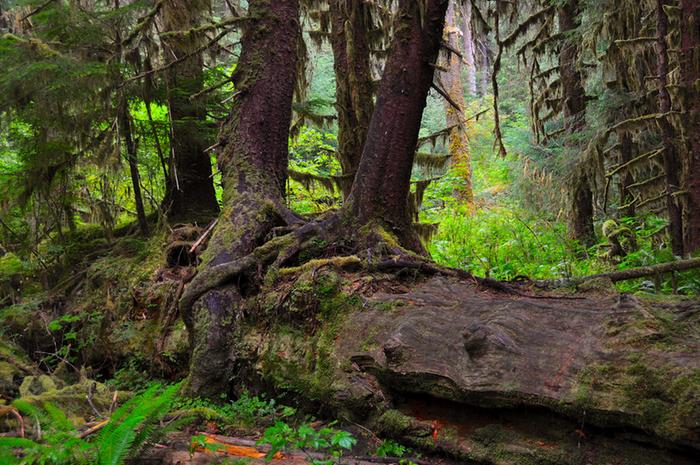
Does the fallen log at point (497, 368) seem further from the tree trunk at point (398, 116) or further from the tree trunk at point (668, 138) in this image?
the tree trunk at point (668, 138)

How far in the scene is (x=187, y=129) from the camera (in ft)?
29.0

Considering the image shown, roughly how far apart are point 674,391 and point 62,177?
933 cm

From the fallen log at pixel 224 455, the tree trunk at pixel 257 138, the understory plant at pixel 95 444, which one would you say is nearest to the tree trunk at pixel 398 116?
the tree trunk at pixel 257 138

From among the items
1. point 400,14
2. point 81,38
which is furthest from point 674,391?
point 81,38

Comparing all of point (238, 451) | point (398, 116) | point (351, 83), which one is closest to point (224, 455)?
point (238, 451)

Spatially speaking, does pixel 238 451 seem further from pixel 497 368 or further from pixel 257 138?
pixel 257 138

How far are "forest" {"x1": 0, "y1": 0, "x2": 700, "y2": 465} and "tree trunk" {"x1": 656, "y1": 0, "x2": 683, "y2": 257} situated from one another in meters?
0.03

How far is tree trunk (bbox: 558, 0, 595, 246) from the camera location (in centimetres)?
1134

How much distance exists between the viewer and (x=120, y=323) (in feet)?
23.8

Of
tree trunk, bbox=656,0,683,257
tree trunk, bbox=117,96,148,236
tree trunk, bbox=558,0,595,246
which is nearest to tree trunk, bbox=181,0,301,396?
tree trunk, bbox=117,96,148,236

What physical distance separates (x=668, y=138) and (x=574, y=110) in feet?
16.6

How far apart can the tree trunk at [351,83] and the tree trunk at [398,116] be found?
2606 millimetres

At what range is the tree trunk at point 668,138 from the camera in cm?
750

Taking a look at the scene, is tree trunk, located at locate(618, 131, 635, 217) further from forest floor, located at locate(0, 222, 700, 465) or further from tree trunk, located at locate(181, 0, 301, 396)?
tree trunk, located at locate(181, 0, 301, 396)
